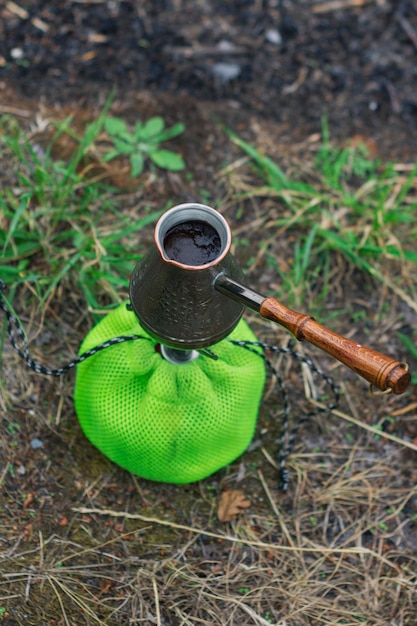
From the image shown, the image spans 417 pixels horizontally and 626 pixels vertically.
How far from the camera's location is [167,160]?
2637mm

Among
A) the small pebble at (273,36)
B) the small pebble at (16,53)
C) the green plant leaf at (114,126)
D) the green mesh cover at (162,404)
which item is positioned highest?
the small pebble at (16,53)

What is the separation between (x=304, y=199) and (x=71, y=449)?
1.24 m

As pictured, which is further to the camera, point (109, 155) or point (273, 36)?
point (273, 36)

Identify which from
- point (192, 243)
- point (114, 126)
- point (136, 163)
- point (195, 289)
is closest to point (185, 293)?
point (195, 289)

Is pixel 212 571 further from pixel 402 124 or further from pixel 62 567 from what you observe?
pixel 402 124

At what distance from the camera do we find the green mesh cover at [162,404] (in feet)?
6.28

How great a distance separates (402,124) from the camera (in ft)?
9.70

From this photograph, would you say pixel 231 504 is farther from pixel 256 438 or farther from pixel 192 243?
pixel 192 243

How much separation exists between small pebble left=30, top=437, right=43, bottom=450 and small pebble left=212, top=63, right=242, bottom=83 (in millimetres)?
1656

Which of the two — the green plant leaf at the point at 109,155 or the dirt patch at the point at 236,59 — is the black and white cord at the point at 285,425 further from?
the dirt patch at the point at 236,59

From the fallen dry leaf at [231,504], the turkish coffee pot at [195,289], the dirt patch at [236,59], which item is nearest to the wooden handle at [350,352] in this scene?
the turkish coffee pot at [195,289]

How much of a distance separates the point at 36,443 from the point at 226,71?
1711mm

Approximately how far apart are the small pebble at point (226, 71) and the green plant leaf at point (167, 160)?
0.49 metres

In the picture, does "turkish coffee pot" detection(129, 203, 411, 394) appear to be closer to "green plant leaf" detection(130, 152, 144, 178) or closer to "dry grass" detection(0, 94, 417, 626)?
"dry grass" detection(0, 94, 417, 626)
